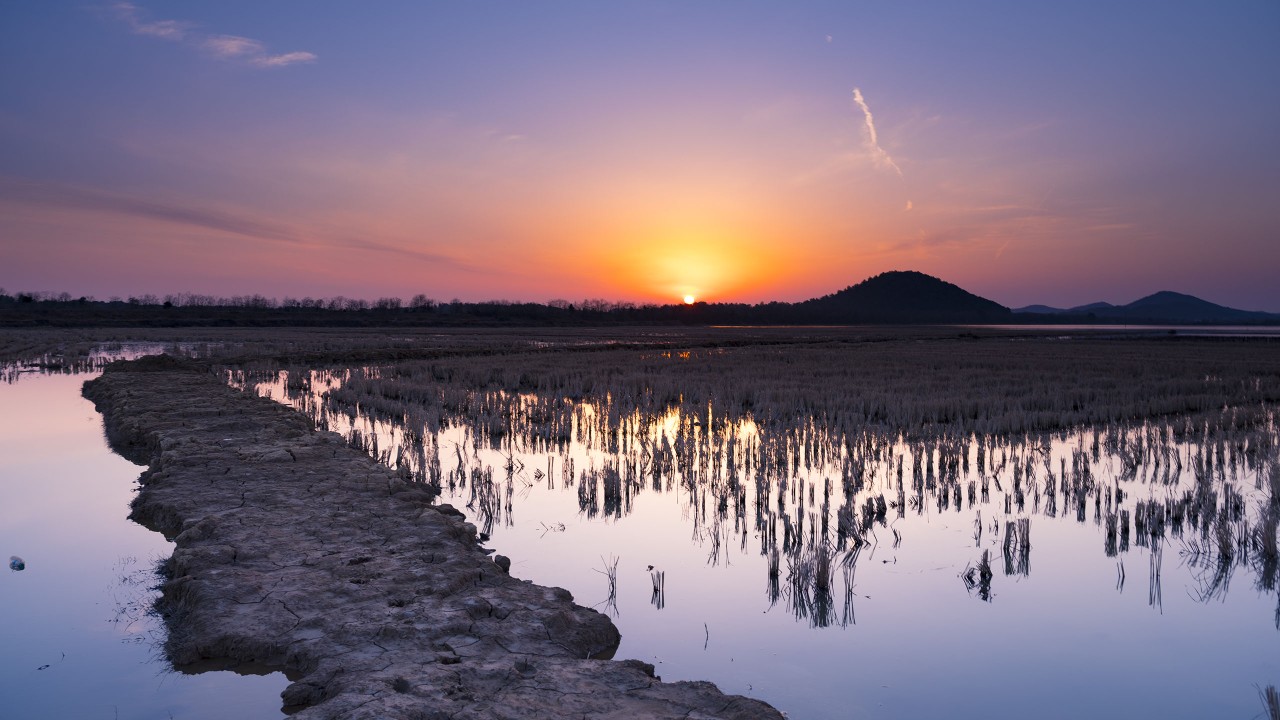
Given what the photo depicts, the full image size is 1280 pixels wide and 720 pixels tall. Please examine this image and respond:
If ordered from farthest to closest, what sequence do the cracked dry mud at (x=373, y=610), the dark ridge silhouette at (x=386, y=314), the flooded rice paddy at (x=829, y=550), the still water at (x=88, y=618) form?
the dark ridge silhouette at (x=386, y=314)
the flooded rice paddy at (x=829, y=550)
the still water at (x=88, y=618)
the cracked dry mud at (x=373, y=610)

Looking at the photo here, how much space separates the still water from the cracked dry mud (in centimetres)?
18

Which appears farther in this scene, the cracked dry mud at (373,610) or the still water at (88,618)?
the still water at (88,618)

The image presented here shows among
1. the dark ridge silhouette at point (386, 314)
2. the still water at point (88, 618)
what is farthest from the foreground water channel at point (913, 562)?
the dark ridge silhouette at point (386, 314)

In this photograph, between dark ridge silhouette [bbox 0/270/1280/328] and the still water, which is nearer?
the still water

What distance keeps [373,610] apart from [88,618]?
1.83 m

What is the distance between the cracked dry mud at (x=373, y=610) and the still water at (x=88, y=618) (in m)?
0.18

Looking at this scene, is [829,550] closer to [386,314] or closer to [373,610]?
[373,610]

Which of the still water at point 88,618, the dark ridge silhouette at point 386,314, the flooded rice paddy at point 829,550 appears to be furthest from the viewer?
the dark ridge silhouette at point 386,314

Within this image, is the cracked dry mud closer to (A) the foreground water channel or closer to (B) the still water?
(B) the still water

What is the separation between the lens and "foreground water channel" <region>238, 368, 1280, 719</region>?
3.70 meters

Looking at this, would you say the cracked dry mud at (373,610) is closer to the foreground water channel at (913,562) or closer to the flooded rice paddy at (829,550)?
the flooded rice paddy at (829,550)

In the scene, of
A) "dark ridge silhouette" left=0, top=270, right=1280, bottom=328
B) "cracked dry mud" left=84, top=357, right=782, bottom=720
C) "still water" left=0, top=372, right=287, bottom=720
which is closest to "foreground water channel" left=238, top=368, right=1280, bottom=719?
"cracked dry mud" left=84, top=357, right=782, bottom=720

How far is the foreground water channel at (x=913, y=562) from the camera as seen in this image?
370 cm

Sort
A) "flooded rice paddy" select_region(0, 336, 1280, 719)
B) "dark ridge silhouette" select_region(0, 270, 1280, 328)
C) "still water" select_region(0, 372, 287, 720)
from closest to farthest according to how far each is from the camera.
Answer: "still water" select_region(0, 372, 287, 720) → "flooded rice paddy" select_region(0, 336, 1280, 719) → "dark ridge silhouette" select_region(0, 270, 1280, 328)
